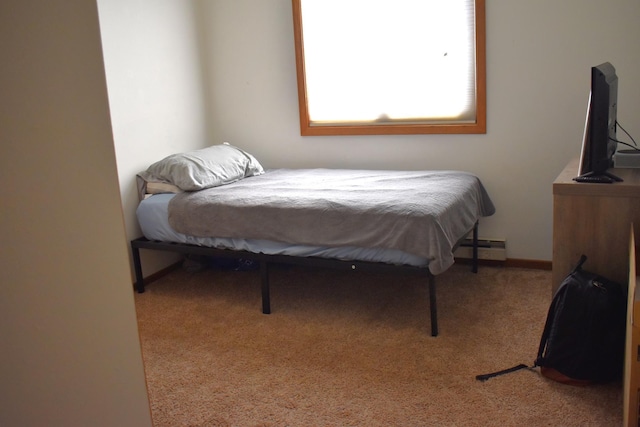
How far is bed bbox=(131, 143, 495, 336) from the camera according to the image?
9.07 feet

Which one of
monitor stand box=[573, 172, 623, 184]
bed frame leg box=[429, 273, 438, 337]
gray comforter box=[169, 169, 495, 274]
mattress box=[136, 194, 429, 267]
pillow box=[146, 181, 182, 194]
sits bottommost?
bed frame leg box=[429, 273, 438, 337]

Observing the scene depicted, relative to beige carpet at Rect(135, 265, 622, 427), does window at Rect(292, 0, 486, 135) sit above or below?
above

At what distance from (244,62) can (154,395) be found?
264 centimetres

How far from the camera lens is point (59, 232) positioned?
920 mm

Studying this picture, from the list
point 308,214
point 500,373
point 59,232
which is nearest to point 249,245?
point 308,214

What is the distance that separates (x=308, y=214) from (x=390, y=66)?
141 centimetres

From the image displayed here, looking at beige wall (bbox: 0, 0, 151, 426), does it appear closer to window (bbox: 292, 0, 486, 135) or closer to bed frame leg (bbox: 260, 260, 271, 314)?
bed frame leg (bbox: 260, 260, 271, 314)

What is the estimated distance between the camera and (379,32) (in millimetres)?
3781

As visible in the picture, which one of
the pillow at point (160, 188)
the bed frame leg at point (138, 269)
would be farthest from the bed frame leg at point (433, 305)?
the bed frame leg at point (138, 269)

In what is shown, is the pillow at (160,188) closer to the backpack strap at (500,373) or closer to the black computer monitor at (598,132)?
the backpack strap at (500,373)

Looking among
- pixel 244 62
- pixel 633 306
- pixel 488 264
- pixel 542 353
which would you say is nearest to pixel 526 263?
pixel 488 264

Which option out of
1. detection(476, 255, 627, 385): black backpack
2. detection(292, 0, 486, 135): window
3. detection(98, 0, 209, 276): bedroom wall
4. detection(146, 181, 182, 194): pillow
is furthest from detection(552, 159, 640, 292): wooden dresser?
detection(98, 0, 209, 276): bedroom wall

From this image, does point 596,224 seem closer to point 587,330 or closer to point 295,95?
point 587,330

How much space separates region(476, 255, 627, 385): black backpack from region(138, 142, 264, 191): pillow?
7.07 ft
